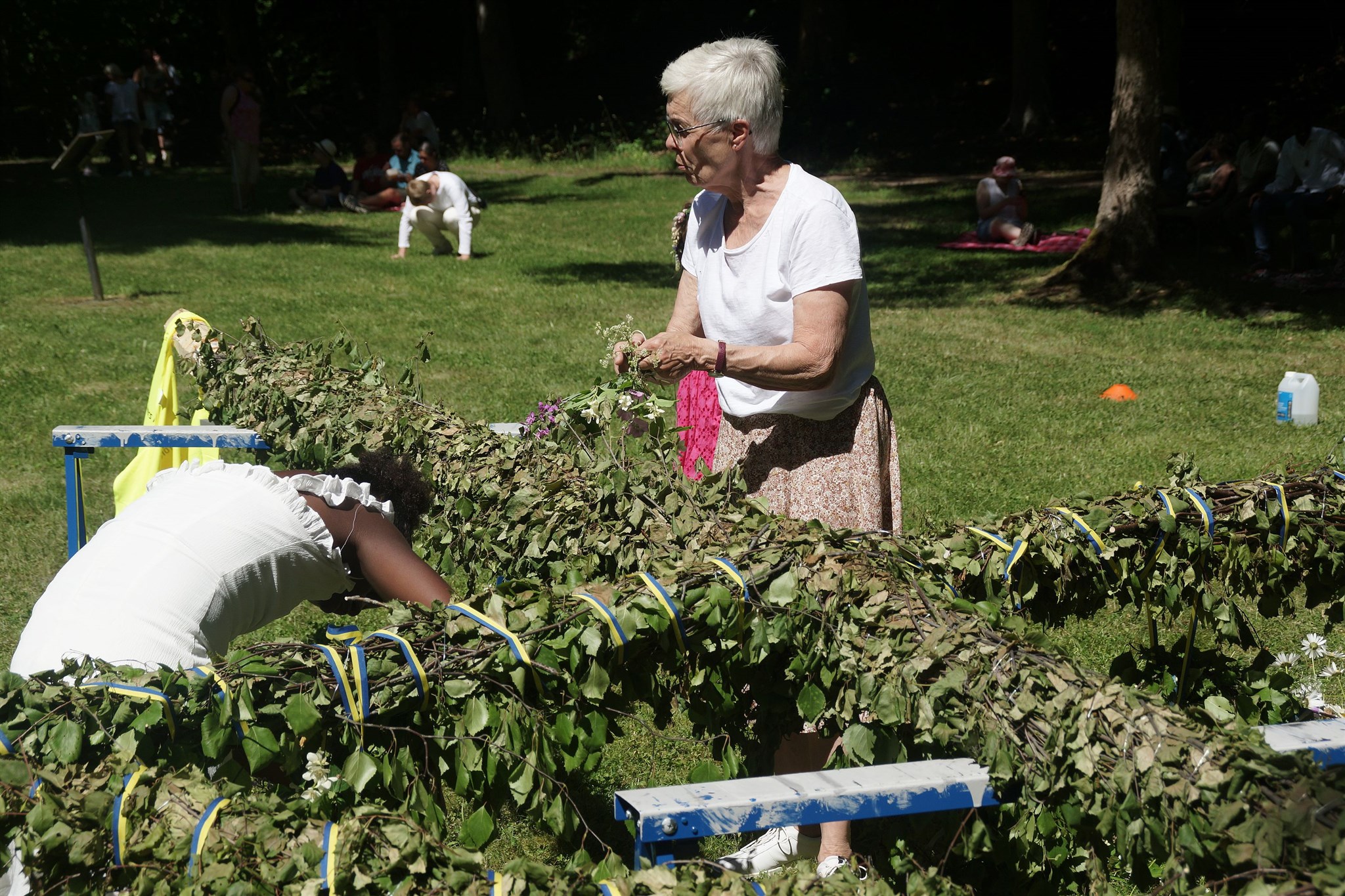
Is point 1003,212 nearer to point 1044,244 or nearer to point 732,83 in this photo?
point 1044,244

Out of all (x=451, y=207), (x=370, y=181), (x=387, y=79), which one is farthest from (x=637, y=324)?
(x=387, y=79)

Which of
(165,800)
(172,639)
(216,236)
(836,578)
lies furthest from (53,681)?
(216,236)

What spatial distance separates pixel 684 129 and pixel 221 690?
1606 mm

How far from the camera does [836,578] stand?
2.13 metres

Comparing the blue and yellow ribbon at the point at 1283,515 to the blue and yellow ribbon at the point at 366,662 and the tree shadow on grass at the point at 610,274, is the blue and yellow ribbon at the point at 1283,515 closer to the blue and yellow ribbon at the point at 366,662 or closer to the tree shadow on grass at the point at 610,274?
the blue and yellow ribbon at the point at 366,662

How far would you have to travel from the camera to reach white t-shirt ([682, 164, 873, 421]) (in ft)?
8.72

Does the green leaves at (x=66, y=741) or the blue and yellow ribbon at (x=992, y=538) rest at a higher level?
the blue and yellow ribbon at (x=992, y=538)

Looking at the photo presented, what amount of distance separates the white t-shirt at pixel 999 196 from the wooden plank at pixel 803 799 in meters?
13.0

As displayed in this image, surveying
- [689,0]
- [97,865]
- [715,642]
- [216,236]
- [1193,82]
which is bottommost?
[97,865]

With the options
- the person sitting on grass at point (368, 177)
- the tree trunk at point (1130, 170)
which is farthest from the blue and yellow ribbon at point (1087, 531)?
the person sitting on grass at point (368, 177)

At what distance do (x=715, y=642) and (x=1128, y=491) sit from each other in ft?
4.27

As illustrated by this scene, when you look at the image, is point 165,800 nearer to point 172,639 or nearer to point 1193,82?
point 172,639

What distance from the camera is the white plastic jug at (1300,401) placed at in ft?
23.0

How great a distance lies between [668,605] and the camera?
80.0 inches
